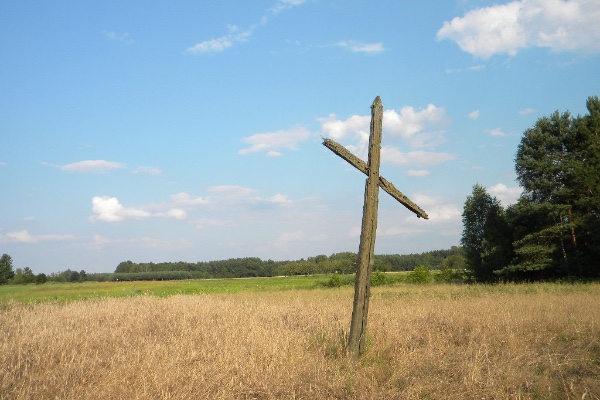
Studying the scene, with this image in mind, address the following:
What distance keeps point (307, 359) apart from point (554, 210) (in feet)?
102

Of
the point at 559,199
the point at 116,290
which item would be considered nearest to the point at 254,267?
the point at 116,290

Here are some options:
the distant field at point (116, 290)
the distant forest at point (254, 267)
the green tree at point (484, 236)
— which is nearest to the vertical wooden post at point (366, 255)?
the distant field at point (116, 290)

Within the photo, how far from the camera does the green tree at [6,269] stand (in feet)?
326

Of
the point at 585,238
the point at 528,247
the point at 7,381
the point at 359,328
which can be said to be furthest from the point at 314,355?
the point at 585,238

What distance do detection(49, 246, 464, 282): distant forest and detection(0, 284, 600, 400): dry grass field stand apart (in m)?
108

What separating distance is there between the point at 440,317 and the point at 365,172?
579cm

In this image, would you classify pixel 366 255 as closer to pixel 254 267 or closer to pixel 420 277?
pixel 420 277

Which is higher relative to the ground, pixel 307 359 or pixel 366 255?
pixel 366 255

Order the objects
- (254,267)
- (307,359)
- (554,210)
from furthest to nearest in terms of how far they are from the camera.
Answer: (254,267) < (554,210) < (307,359)

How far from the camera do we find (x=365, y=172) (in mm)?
7879

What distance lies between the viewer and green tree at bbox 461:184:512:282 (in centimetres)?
3739

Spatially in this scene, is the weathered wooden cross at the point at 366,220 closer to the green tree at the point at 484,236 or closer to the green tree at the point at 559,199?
the green tree at the point at 559,199

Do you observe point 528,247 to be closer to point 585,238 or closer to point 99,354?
point 585,238

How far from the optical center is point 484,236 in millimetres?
40438
